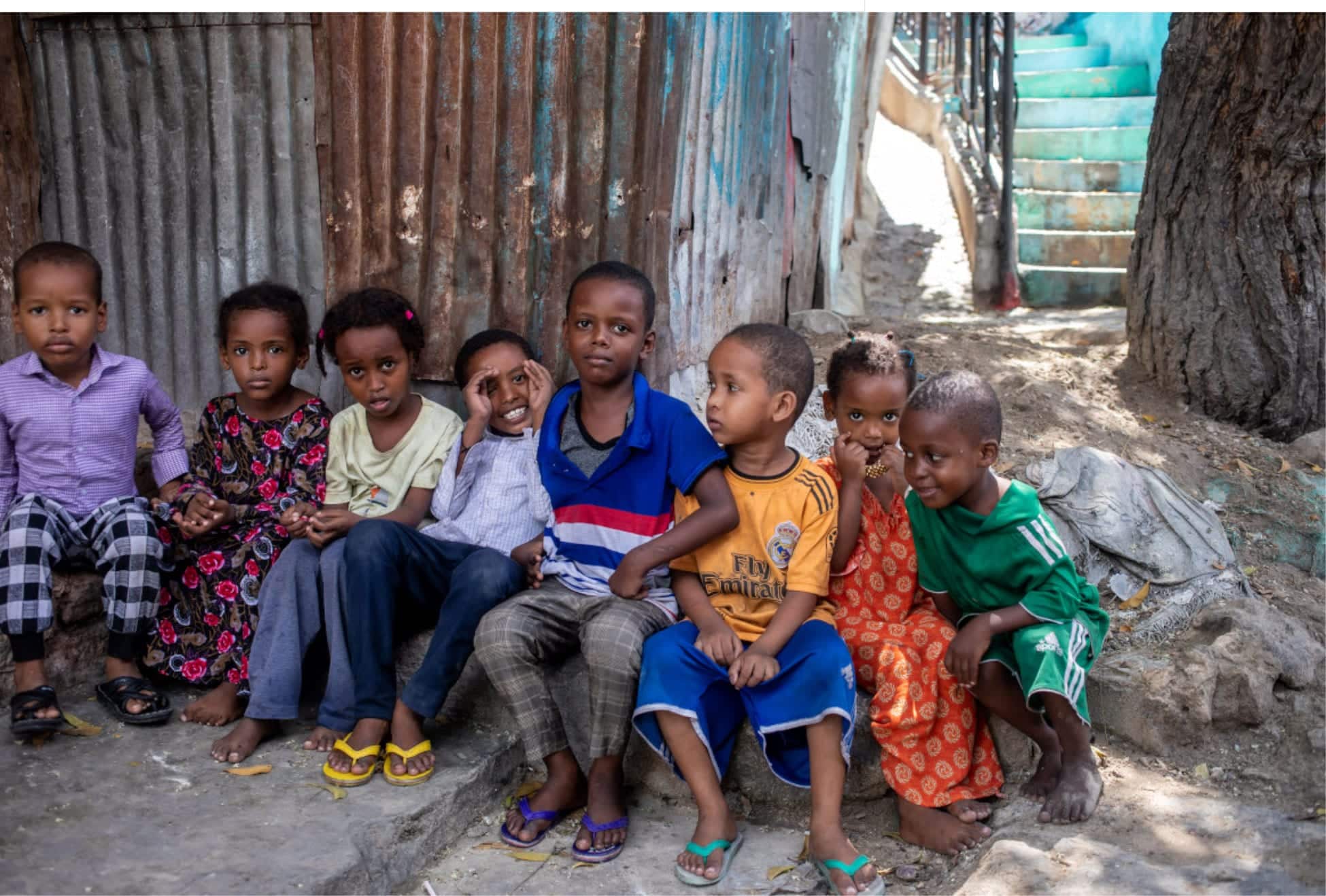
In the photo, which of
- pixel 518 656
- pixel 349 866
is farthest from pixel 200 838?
pixel 518 656

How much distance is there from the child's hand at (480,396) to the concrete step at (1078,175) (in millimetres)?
6839

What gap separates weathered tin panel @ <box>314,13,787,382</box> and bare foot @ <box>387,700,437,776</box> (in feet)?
4.29

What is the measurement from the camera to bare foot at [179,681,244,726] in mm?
3328

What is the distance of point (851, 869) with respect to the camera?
2.64 metres

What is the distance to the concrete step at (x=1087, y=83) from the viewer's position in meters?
10.4

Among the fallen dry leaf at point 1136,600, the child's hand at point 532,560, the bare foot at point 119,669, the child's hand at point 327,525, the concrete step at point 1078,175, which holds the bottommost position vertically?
the bare foot at point 119,669

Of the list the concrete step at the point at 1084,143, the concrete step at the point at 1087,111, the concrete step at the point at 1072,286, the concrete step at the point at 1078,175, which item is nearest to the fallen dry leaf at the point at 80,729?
the concrete step at the point at 1072,286

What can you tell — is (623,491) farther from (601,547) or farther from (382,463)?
(382,463)

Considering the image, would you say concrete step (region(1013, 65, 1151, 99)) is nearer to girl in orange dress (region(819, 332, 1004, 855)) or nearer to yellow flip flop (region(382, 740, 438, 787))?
girl in orange dress (region(819, 332, 1004, 855))

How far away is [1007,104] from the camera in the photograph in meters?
8.06

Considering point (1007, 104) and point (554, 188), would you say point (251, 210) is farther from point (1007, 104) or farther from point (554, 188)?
point (1007, 104)

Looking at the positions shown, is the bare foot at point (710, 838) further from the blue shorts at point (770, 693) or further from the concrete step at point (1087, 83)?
the concrete step at point (1087, 83)

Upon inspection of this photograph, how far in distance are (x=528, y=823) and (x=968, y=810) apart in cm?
105

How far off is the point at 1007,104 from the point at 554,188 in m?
5.21
